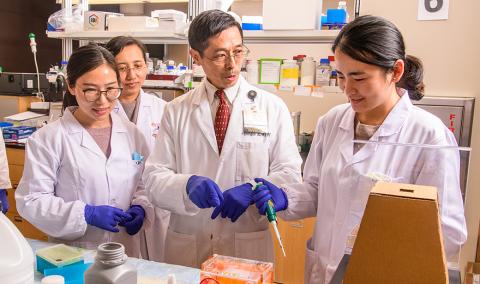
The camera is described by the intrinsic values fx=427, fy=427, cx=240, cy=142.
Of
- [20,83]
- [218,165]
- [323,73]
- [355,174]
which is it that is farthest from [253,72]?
[20,83]

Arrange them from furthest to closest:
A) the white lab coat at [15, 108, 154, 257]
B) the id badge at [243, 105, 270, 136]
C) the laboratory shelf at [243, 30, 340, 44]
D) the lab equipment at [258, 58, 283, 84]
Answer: the lab equipment at [258, 58, 283, 84] < the laboratory shelf at [243, 30, 340, 44] < the id badge at [243, 105, 270, 136] < the white lab coat at [15, 108, 154, 257]

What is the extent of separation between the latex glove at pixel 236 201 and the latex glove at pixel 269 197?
0.12 feet

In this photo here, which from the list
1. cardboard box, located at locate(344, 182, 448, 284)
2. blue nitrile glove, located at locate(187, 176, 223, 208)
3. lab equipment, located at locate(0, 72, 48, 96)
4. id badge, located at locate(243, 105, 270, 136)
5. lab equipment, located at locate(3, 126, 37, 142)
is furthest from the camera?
lab equipment, located at locate(0, 72, 48, 96)

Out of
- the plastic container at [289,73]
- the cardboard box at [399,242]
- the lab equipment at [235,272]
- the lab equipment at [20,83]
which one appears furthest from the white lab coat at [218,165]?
the lab equipment at [20,83]

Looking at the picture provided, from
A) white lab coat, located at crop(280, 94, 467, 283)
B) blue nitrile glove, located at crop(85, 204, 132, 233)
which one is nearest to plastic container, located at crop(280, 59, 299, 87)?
white lab coat, located at crop(280, 94, 467, 283)

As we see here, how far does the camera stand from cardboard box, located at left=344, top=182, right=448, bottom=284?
840 mm

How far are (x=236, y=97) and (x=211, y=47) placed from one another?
25 cm

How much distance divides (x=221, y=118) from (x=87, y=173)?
613 millimetres

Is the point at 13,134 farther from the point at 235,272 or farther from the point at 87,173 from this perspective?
the point at 235,272

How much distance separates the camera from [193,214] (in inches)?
68.4

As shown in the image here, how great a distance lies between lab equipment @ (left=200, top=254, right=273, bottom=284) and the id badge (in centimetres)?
69

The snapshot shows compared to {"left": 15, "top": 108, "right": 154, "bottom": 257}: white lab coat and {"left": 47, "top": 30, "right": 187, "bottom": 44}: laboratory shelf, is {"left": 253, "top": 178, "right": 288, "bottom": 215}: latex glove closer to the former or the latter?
{"left": 15, "top": 108, "right": 154, "bottom": 257}: white lab coat

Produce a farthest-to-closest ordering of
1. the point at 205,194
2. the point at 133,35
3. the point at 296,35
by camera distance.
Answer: the point at 133,35 → the point at 296,35 → the point at 205,194

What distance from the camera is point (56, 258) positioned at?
1.36 metres
